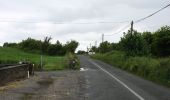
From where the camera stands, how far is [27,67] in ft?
114

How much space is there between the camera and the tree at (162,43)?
70875mm

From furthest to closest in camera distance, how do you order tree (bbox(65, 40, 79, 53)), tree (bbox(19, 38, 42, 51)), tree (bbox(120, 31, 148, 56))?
tree (bbox(65, 40, 79, 53)) < tree (bbox(19, 38, 42, 51)) < tree (bbox(120, 31, 148, 56))

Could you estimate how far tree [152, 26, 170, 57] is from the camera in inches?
2790

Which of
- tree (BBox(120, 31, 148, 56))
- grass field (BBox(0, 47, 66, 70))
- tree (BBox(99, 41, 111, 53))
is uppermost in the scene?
tree (BBox(99, 41, 111, 53))

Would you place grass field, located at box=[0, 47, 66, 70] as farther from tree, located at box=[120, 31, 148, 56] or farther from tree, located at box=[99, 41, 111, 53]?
tree, located at box=[99, 41, 111, 53]

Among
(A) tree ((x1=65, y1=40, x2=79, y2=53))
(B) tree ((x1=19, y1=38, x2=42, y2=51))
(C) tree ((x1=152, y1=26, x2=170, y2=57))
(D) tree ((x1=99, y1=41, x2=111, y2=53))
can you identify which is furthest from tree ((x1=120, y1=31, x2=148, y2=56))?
(A) tree ((x1=65, y1=40, x2=79, y2=53))

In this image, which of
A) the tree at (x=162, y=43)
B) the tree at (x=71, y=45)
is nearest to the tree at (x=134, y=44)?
the tree at (x=162, y=43)

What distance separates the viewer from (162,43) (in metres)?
71.5

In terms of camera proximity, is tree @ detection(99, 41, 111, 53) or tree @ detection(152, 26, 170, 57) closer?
tree @ detection(152, 26, 170, 57)

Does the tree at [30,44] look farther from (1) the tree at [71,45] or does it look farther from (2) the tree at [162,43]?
(2) the tree at [162,43]

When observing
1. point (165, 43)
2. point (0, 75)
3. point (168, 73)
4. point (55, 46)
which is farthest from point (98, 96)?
point (55, 46)

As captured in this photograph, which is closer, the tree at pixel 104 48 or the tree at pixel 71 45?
the tree at pixel 104 48

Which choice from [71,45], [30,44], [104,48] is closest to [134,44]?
[104,48]

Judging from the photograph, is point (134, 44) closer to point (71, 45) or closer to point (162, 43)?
point (162, 43)
